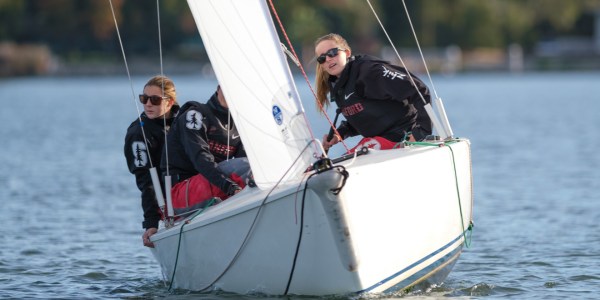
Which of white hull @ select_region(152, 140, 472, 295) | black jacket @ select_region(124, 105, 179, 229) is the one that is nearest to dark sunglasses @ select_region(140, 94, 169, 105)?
black jacket @ select_region(124, 105, 179, 229)

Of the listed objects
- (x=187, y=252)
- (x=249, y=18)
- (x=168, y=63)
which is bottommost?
(x=187, y=252)

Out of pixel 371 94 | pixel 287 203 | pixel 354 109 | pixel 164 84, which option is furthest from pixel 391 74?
pixel 287 203

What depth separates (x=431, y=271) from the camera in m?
8.51

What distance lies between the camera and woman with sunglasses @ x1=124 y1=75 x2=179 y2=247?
A: 8.65m

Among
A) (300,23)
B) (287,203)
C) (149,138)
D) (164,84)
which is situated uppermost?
(300,23)

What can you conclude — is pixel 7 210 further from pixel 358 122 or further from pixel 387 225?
pixel 387 225

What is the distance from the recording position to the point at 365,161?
7.71 m

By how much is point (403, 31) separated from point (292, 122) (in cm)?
8823

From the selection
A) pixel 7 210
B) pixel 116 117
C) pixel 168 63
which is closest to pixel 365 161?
pixel 7 210

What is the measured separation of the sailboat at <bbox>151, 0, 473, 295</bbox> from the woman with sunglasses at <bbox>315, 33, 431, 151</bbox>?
72 centimetres

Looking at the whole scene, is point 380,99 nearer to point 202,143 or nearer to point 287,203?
point 202,143

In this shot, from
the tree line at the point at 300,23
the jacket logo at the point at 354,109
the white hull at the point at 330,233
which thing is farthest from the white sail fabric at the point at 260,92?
the tree line at the point at 300,23

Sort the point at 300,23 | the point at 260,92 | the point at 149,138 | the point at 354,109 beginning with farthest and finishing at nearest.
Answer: the point at 300,23
the point at 354,109
the point at 149,138
the point at 260,92

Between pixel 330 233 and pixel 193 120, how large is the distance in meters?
1.50
